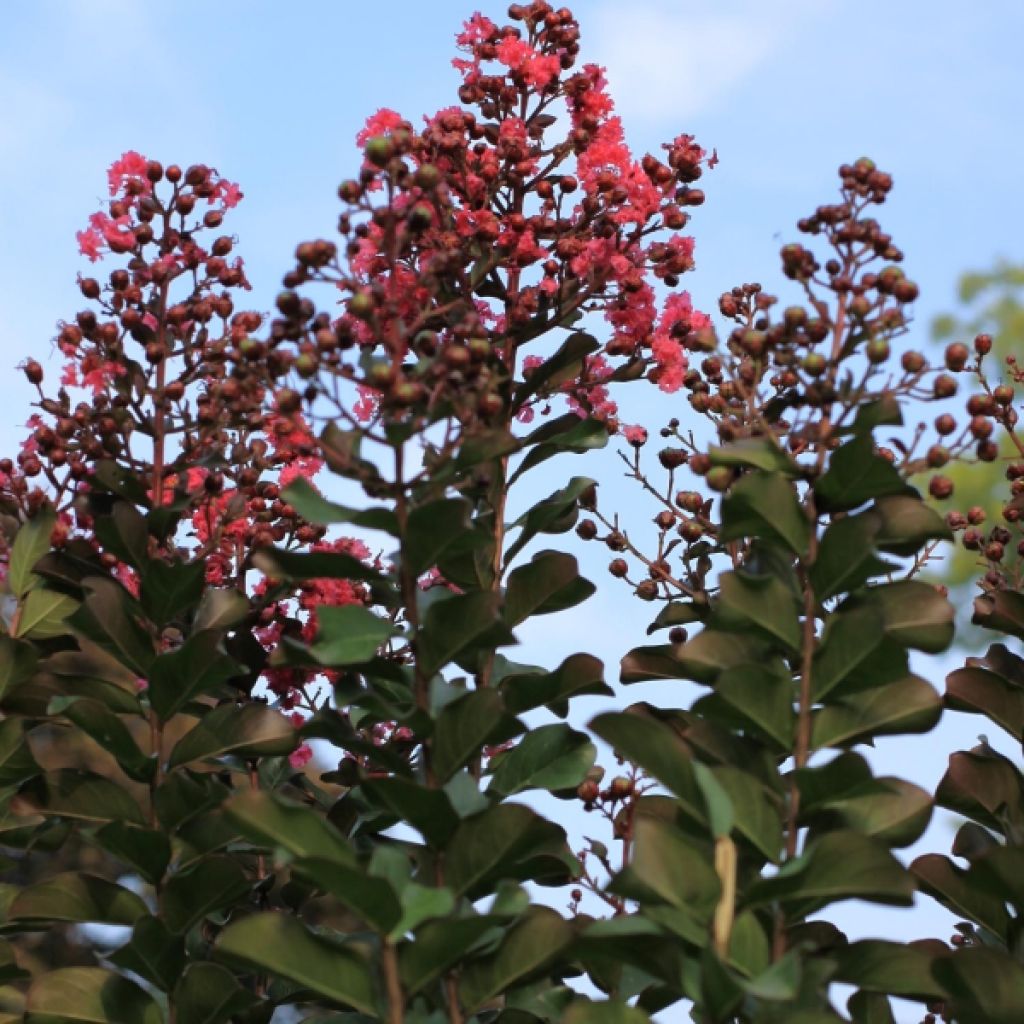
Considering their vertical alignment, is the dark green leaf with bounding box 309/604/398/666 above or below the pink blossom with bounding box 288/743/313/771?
below

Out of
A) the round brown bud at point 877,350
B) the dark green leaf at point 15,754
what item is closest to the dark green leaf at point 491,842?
the round brown bud at point 877,350

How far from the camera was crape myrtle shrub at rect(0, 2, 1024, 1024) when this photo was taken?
2.91 metres

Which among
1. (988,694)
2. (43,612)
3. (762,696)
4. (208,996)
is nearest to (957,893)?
(988,694)

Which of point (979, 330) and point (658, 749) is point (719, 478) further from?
point (979, 330)

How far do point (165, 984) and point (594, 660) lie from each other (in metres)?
1.04

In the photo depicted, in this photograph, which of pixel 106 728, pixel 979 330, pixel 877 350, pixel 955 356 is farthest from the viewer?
pixel 979 330

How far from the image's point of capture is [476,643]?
120 inches

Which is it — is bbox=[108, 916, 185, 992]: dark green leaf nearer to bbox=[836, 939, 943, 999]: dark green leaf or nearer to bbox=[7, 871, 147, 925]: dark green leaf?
bbox=[7, 871, 147, 925]: dark green leaf

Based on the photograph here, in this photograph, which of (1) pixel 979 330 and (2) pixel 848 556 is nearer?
(2) pixel 848 556

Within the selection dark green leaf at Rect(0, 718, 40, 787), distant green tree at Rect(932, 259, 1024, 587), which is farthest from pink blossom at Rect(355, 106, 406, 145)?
distant green tree at Rect(932, 259, 1024, 587)

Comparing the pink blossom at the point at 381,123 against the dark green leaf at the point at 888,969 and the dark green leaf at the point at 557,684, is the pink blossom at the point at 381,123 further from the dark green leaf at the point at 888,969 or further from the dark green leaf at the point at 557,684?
the dark green leaf at the point at 888,969

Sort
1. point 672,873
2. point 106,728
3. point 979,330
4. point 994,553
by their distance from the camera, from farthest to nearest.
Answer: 1. point 979,330
2. point 994,553
3. point 106,728
4. point 672,873

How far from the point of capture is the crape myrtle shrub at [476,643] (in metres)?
2.91

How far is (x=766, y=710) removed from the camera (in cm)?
298
